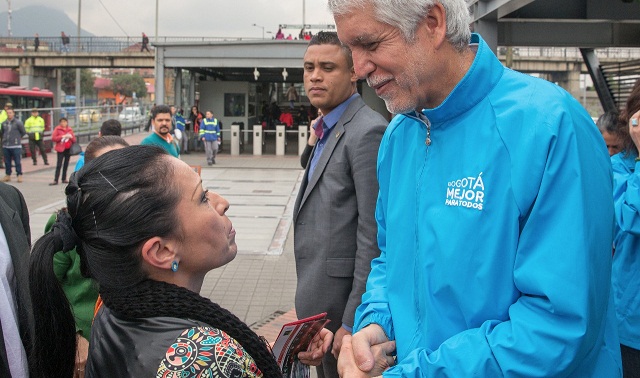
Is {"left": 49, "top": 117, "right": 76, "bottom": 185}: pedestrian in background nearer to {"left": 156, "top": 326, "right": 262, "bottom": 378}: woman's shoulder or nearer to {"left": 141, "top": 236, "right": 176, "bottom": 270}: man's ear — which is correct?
{"left": 141, "top": 236, "right": 176, "bottom": 270}: man's ear

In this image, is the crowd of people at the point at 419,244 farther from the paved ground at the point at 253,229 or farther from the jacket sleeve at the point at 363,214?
the paved ground at the point at 253,229

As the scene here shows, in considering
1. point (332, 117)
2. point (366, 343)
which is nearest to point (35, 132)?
point (332, 117)

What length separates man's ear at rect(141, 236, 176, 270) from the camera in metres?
1.86

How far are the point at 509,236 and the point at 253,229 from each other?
30.5 ft

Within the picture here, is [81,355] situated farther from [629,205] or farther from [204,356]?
[629,205]

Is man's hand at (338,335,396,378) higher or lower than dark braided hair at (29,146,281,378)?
lower

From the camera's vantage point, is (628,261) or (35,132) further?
(35,132)

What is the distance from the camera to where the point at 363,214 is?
3.14 m

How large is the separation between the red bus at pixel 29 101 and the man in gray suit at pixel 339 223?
2383 cm

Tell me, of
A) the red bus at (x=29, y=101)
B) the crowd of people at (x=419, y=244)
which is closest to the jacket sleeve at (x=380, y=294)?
the crowd of people at (x=419, y=244)

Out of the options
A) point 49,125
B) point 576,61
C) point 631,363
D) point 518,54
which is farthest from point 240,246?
point 576,61

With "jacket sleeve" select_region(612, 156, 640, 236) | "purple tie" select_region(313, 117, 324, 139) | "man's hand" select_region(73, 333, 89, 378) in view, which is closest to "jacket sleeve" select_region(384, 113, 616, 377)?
"jacket sleeve" select_region(612, 156, 640, 236)

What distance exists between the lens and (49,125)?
27312 millimetres

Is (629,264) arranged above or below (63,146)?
below
